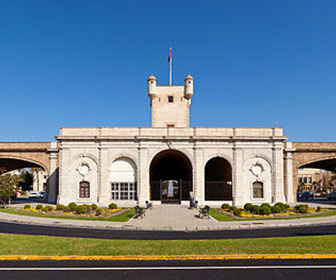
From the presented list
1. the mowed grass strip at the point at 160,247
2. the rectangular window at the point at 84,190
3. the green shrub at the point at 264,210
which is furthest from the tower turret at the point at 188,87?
the mowed grass strip at the point at 160,247

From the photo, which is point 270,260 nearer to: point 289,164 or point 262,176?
point 262,176

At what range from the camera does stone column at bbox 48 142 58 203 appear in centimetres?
3972

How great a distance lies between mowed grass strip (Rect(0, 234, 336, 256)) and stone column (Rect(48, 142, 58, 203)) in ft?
92.2

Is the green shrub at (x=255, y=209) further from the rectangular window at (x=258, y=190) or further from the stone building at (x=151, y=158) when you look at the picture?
the rectangular window at (x=258, y=190)

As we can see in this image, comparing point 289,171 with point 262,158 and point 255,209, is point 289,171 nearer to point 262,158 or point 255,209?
point 262,158

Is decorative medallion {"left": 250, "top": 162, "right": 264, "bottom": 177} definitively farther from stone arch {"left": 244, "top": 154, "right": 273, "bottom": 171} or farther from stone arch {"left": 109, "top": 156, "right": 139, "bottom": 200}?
stone arch {"left": 109, "top": 156, "right": 139, "bottom": 200}

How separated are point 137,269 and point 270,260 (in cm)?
415

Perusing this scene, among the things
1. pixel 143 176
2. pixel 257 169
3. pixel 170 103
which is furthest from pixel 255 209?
pixel 170 103

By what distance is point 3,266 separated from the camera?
918 centimetres

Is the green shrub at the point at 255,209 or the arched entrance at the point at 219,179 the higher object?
the arched entrance at the point at 219,179

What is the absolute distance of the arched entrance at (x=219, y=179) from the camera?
38.8 m

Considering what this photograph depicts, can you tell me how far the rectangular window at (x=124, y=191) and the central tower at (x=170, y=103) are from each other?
424 inches

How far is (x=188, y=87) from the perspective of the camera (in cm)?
4353

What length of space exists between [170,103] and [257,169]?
50.5 ft
